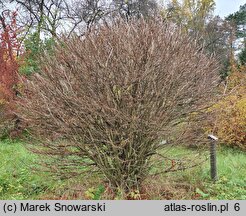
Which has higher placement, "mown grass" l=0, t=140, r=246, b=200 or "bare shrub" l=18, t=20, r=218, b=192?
"bare shrub" l=18, t=20, r=218, b=192

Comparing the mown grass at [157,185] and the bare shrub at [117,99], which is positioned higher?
the bare shrub at [117,99]

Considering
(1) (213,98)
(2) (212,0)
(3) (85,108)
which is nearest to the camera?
(3) (85,108)

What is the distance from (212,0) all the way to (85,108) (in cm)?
2409

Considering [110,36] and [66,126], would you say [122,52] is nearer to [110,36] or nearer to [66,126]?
[110,36]

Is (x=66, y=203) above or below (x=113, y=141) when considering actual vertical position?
below

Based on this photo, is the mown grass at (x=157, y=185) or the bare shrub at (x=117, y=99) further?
the mown grass at (x=157, y=185)

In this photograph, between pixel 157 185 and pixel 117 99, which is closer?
pixel 117 99

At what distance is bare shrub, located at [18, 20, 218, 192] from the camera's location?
14.7ft

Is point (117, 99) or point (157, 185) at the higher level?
point (117, 99)

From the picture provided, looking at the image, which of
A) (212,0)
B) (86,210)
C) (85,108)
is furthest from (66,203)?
(212,0)

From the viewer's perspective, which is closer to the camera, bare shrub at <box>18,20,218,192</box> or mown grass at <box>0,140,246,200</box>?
bare shrub at <box>18,20,218,192</box>

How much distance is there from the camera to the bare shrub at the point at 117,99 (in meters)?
4.48

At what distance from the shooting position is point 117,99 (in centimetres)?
455

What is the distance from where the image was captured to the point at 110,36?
16.1 feet
